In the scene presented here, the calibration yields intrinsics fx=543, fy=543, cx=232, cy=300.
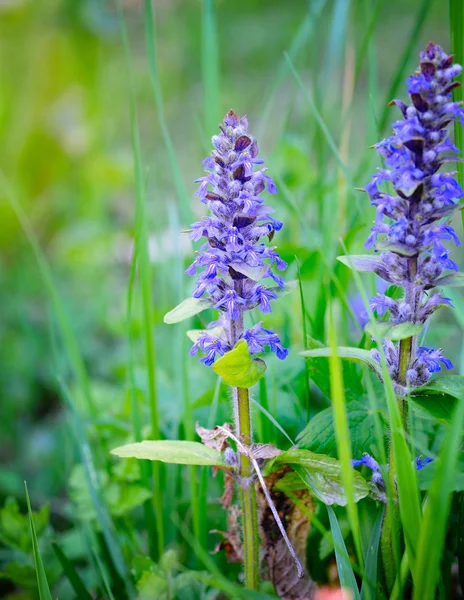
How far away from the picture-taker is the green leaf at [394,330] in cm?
88

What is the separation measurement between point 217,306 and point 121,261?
2.24 meters

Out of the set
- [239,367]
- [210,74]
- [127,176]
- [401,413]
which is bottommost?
[401,413]

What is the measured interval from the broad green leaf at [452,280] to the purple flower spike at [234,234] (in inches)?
10.8

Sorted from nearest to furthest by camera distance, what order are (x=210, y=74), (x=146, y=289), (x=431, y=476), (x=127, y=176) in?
(x=431, y=476) → (x=146, y=289) → (x=210, y=74) → (x=127, y=176)

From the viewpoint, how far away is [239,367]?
91 centimetres

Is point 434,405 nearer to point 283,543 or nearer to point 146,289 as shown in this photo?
point 283,543

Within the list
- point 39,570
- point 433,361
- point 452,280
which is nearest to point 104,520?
point 39,570

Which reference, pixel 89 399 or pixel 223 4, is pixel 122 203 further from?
pixel 223 4

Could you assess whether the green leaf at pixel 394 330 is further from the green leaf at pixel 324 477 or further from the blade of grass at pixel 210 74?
the blade of grass at pixel 210 74

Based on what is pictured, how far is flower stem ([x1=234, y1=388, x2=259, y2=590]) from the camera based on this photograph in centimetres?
102

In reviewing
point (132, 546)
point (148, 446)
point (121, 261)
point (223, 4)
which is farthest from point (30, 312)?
point (223, 4)

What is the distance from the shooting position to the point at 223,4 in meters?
7.87

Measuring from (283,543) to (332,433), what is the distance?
322 mm

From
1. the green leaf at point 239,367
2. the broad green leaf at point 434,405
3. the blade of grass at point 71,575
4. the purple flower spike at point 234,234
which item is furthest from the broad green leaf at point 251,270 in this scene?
the blade of grass at point 71,575
